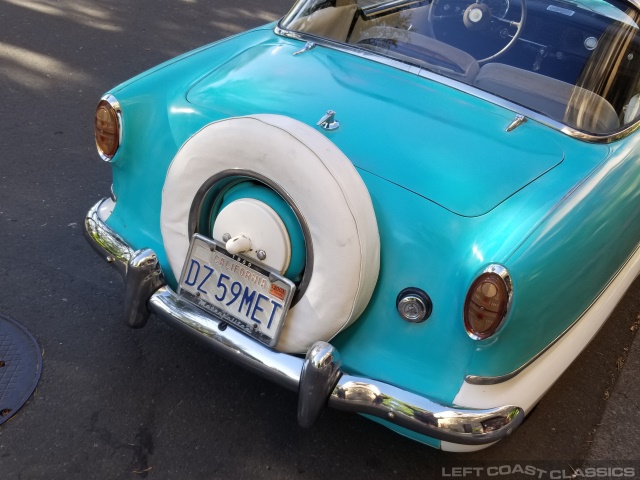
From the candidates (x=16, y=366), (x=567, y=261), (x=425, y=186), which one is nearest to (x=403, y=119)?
(x=425, y=186)

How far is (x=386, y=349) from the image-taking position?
6.87ft

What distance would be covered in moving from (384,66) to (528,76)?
59cm

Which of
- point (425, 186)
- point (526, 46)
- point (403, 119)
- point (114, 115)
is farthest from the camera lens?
point (526, 46)

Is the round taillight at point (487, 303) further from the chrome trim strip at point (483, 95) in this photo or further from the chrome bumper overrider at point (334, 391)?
the chrome trim strip at point (483, 95)

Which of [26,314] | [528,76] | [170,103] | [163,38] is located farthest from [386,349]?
[163,38]

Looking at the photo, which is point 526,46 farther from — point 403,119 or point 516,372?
point 516,372

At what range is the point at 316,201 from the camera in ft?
6.33

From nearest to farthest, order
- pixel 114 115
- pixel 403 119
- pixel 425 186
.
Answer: pixel 425 186
pixel 403 119
pixel 114 115

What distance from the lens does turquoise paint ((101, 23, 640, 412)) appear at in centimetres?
200

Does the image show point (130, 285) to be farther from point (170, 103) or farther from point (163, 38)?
point (163, 38)

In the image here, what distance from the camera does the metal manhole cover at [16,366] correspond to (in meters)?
2.46

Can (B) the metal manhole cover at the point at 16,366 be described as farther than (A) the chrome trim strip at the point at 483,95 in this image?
No

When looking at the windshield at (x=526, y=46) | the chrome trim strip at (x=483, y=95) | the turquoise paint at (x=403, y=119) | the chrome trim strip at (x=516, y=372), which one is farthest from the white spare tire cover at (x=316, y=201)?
the windshield at (x=526, y=46)

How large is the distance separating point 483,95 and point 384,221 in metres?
0.89
